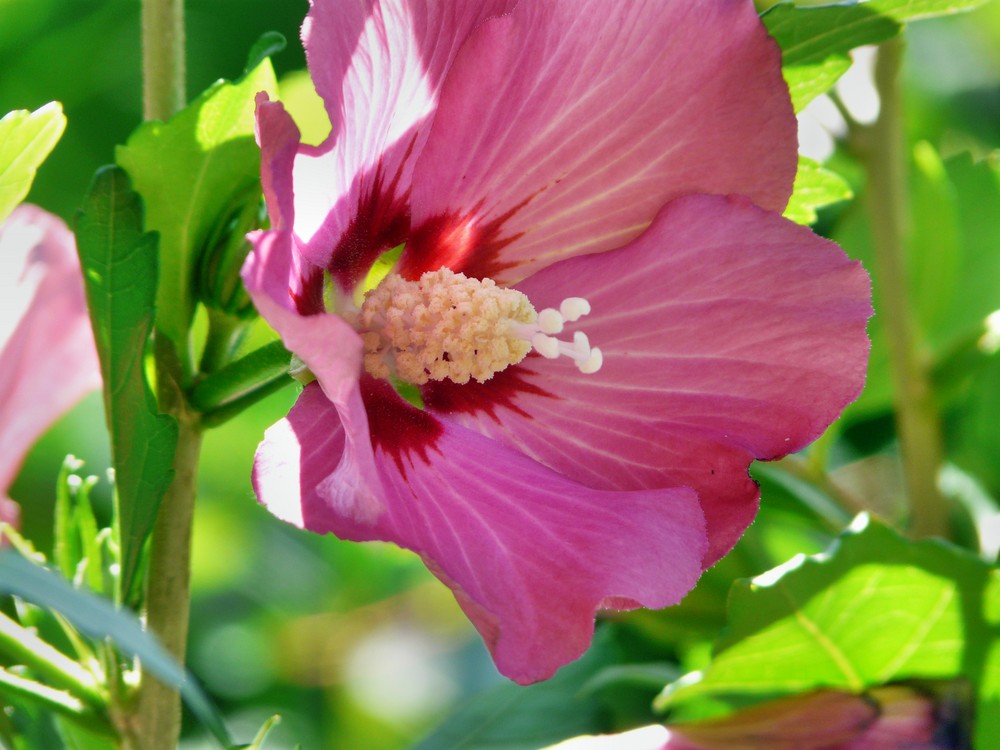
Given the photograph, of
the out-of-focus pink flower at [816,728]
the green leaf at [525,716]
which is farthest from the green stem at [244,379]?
the green leaf at [525,716]

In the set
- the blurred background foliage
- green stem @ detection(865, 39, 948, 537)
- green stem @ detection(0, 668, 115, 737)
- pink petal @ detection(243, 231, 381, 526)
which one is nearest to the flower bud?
pink petal @ detection(243, 231, 381, 526)

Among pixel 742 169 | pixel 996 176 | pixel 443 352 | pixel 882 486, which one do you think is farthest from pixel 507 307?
pixel 882 486

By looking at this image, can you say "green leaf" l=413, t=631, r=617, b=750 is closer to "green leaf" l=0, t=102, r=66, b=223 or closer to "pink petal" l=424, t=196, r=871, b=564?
"pink petal" l=424, t=196, r=871, b=564

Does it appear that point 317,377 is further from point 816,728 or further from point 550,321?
point 816,728

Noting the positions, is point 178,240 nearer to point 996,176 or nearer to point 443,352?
point 443,352

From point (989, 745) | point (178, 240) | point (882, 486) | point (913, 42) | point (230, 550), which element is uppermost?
point (913, 42)

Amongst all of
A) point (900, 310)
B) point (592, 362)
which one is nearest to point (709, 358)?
point (592, 362)
